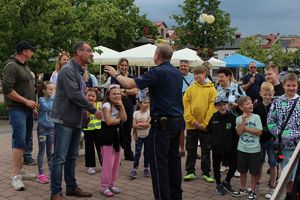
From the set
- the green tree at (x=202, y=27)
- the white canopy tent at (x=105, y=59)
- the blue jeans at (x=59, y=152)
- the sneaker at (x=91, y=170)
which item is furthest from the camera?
the green tree at (x=202, y=27)

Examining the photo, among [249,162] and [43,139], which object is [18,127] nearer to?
[43,139]

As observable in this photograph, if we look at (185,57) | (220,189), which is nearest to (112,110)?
(220,189)

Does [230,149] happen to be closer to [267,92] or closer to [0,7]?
[267,92]

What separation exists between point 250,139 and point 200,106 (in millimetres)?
1167

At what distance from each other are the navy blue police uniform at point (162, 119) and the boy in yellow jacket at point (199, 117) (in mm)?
1559

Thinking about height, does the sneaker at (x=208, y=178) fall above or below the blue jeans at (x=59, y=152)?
below

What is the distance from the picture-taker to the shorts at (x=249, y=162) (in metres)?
5.60

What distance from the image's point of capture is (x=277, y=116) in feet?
16.6

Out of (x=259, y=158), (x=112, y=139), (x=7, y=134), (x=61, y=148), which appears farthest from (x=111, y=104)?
(x=7, y=134)

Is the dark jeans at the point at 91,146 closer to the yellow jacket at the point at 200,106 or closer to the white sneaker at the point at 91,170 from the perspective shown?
the white sneaker at the point at 91,170

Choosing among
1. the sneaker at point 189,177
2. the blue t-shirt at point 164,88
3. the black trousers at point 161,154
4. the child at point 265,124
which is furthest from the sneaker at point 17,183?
the child at point 265,124

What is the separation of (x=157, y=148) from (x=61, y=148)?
48.0 inches

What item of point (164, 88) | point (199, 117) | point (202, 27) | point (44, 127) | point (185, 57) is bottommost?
point (44, 127)

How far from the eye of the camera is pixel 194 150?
22.0ft
